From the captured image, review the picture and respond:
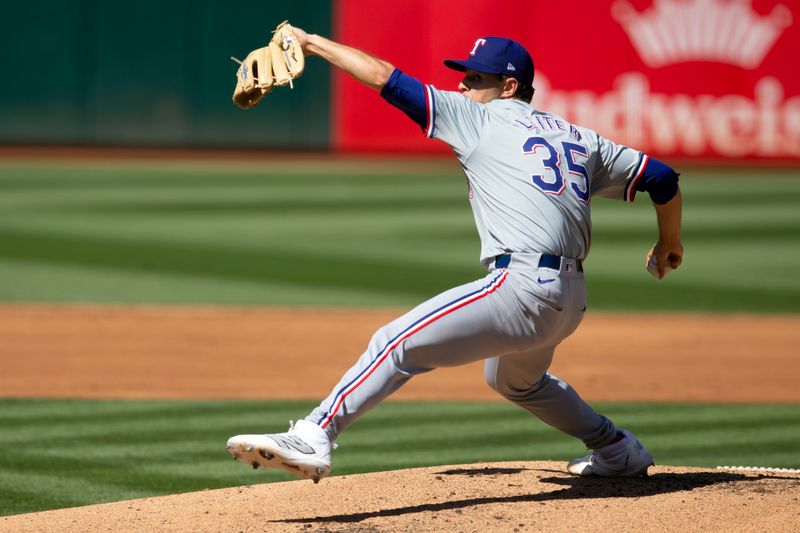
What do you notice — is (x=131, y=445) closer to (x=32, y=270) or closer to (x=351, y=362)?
(x=351, y=362)

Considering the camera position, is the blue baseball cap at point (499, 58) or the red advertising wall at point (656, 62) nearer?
the blue baseball cap at point (499, 58)

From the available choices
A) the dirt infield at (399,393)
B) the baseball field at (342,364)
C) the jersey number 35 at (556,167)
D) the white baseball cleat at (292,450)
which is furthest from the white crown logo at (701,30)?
the white baseball cleat at (292,450)

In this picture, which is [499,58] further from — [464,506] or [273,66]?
[464,506]

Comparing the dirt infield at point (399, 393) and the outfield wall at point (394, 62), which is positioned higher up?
the outfield wall at point (394, 62)

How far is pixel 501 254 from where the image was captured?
14.1ft

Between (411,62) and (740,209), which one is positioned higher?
(411,62)

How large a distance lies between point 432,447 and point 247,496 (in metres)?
1.76

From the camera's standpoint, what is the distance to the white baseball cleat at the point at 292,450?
13.1 ft

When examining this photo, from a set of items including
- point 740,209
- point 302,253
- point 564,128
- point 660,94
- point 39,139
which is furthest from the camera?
point 39,139

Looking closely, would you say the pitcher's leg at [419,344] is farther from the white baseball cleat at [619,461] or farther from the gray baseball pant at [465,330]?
the white baseball cleat at [619,461]

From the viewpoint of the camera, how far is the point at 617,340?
30.8ft

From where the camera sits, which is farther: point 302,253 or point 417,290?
point 302,253

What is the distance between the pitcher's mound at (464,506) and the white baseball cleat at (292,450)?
0.74 feet

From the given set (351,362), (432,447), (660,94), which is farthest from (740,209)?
(432,447)
